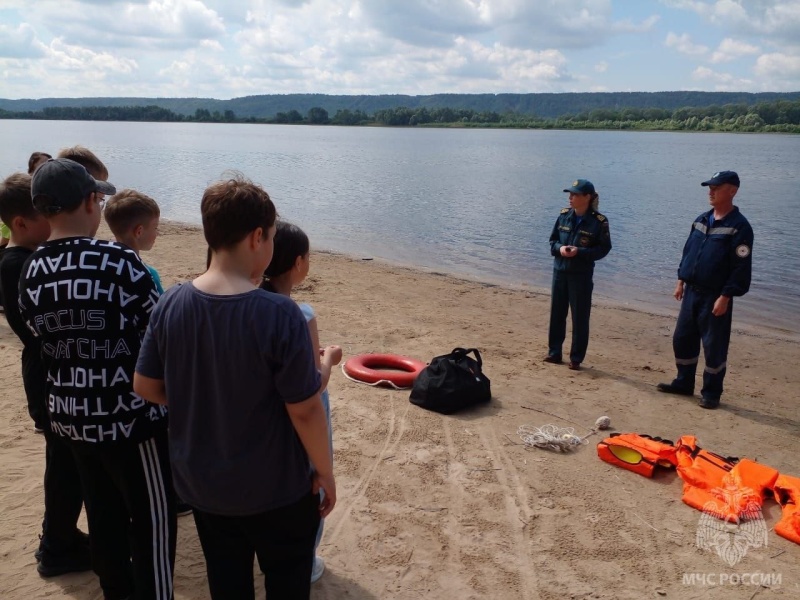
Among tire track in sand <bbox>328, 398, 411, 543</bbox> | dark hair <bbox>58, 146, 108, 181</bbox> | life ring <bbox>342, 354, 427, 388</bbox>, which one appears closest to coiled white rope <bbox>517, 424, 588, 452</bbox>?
tire track in sand <bbox>328, 398, 411, 543</bbox>

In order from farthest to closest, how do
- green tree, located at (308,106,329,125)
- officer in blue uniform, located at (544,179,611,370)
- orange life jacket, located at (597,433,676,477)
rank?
1. green tree, located at (308,106,329,125)
2. officer in blue uniform, located at (544,179,611,370)
3. orange life jacket, located at (597,433,676,477)

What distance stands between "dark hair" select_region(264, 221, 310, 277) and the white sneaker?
73.0 inches

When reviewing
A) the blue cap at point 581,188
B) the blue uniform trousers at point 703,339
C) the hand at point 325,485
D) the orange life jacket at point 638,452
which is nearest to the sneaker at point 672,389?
the blue uniform trousers at point 703,339

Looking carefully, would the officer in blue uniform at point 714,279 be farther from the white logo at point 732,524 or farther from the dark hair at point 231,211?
the dark hair at point 231,211

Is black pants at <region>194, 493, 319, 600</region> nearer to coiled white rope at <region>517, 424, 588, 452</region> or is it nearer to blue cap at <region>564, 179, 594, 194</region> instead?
coiled white rope at <region>517, 424, 588, 452</region>

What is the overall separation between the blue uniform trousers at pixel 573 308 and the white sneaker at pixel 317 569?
459 centimetres

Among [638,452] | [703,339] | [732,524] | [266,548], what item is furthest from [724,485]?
[266,548]

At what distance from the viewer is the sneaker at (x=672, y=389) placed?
22.5 feet

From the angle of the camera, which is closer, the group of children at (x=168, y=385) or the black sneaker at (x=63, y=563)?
the group of children at (x=168, y=385)

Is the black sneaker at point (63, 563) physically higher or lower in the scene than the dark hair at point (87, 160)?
Answer: lower

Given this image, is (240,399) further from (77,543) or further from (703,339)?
(703,339)

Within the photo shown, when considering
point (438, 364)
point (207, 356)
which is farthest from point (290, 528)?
point (438, 364)

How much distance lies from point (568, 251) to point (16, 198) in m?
5.49

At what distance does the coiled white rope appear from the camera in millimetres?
5293
